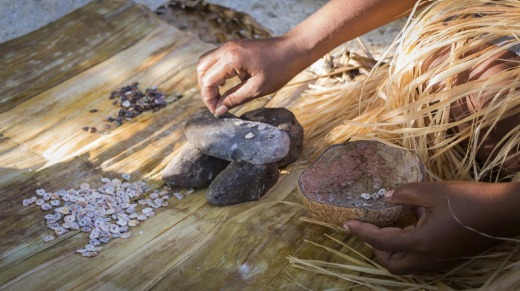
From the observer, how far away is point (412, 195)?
1.67m

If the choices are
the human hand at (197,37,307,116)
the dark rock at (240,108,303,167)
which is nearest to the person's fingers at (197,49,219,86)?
the human hand at (197,37,307,116)

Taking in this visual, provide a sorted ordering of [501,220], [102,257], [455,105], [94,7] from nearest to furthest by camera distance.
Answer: [501,220] < [102,257] < [455,105] < [94,7]

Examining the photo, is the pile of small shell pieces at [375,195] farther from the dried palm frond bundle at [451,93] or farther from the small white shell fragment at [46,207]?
the small white shell fragment at [46,207]

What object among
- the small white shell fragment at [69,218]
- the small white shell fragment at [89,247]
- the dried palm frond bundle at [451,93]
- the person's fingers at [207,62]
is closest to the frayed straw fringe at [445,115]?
the dried palm frond bundle at [451,93]

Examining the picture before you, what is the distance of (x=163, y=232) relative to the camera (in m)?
2.00

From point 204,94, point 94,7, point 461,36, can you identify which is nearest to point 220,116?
point 204,94

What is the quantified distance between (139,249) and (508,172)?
1.03m

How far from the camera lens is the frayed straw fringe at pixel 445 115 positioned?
1.74 meters

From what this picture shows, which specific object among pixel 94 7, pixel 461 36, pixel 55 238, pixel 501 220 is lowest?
pixel 55 238

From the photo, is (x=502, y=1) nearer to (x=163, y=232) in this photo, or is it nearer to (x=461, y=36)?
(x=461, y=36)

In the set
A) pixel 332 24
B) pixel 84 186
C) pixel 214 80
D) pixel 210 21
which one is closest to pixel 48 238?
pixel 84 186

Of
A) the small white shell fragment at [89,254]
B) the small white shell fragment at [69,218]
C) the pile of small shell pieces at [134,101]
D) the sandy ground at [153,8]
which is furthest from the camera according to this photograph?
the sandy ground at [153,8]

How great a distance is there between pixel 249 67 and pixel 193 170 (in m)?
0.36

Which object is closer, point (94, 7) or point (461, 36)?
point (461, 36)
